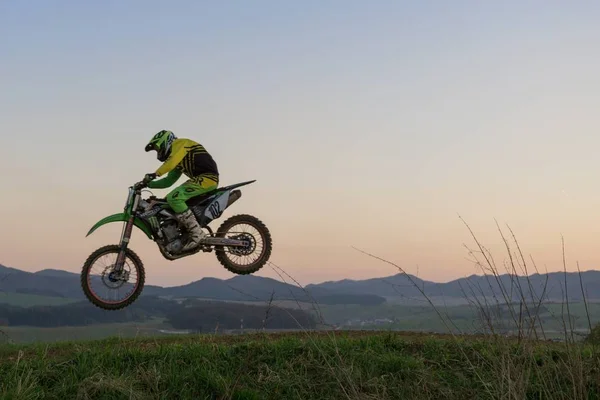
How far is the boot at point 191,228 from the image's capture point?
1064 cm

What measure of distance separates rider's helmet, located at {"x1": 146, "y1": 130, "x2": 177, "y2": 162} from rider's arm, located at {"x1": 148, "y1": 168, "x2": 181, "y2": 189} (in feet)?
2.42

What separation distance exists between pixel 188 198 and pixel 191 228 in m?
0.56

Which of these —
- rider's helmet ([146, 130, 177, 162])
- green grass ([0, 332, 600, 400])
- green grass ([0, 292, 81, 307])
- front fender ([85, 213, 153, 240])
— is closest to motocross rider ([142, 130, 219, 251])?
rider's helmet ([146, 130, 177, 162])

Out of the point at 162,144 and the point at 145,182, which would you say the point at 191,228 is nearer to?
the point at 145,182

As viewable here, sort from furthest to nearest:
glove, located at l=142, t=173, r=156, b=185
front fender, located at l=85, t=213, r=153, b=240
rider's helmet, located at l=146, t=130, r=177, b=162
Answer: front fender, located at l=85, t=213, r=153, b=240 < glove, located at l=142, t=173, r=156, b=185 < rider's helmet, located at l=146, t=130, r=177, b=162

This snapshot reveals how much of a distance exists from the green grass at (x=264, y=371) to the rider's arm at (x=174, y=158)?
2980 millimetres

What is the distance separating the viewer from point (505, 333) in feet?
20.0

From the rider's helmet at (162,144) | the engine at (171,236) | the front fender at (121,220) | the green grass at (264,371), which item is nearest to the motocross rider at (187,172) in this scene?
the rider's helmet at (162,144)

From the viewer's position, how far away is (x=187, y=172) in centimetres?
1088

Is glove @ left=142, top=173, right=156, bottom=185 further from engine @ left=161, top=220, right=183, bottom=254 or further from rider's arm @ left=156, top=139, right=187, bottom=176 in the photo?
engine @ left=161, top=220, right=183, bottom=254

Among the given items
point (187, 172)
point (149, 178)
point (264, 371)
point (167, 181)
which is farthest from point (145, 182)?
point (264, 371)

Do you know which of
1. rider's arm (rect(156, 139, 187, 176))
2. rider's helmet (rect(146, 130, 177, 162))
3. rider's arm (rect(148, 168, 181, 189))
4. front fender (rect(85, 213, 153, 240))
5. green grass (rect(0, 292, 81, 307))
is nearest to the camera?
rider's arm (rect(156, 139, 187, 176))

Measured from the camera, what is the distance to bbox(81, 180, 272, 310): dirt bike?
10562 mm

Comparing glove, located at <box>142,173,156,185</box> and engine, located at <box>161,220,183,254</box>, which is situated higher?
glove, located at <box>142,173,156,185</box>
